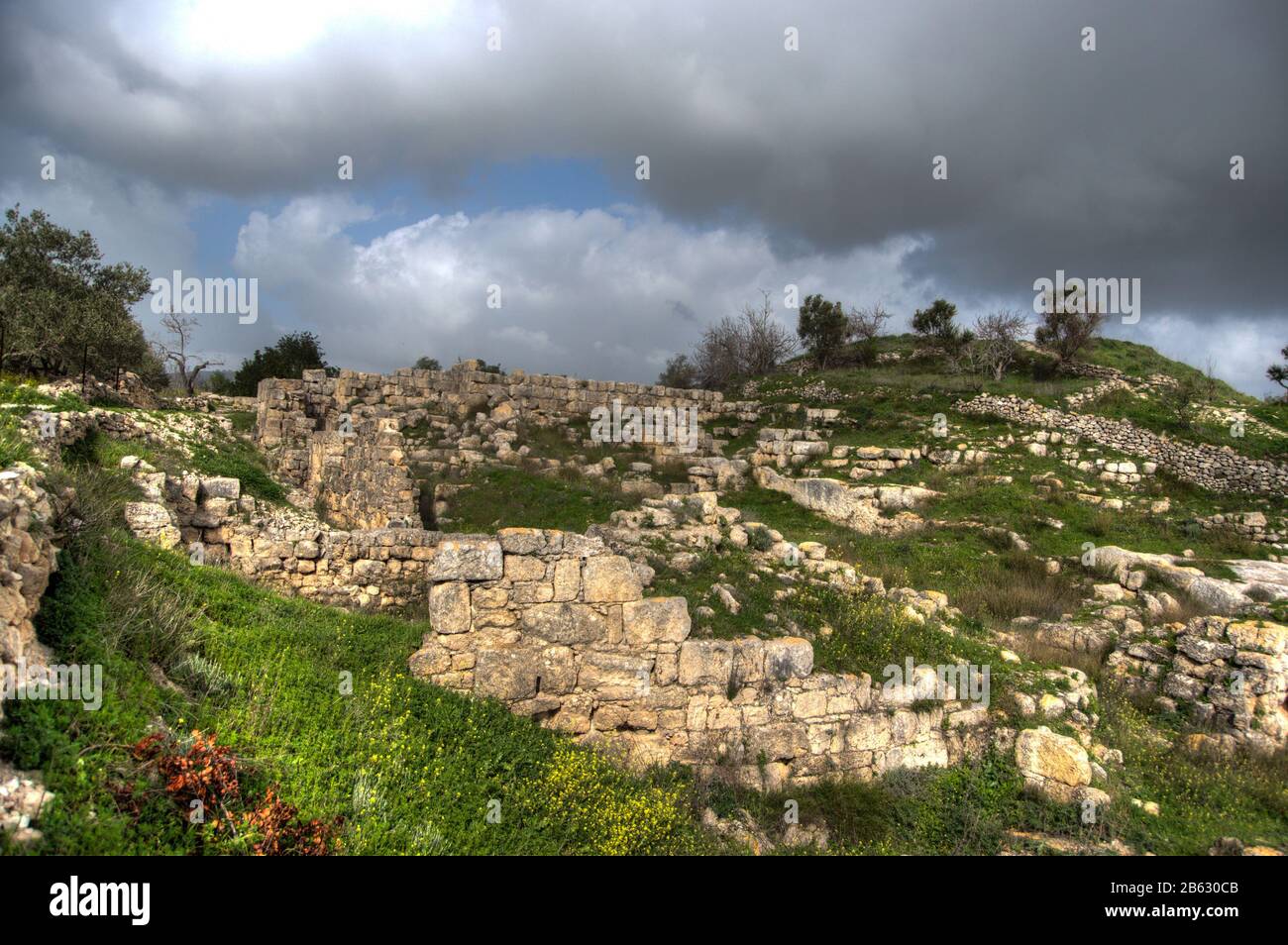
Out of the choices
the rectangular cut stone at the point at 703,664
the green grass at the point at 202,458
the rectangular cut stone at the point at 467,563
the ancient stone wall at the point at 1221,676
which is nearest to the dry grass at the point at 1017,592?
the ancient stone wall at the point at 1221,676

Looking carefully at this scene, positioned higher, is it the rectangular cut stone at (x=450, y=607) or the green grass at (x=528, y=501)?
the green grass at (x=528, y=501)

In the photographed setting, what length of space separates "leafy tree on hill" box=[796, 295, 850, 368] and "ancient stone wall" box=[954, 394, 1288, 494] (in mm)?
15445

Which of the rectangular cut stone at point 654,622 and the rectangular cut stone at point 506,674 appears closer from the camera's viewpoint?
the rectangular cut stone at point 506,674

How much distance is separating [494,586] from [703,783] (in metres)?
2.92

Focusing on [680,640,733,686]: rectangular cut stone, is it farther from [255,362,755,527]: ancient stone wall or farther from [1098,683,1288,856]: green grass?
[255,362,755,527]: ancient stone wall

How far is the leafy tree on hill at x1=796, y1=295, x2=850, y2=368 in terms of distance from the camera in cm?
3772

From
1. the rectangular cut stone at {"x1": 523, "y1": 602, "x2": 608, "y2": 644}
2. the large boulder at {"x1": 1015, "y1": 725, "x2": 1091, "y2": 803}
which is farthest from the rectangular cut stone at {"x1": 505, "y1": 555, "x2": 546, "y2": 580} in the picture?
the large boulder at {"x1": 1015, "y1": 725, "x2": 1091, "y2": 803}

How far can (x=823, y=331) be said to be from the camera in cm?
3828

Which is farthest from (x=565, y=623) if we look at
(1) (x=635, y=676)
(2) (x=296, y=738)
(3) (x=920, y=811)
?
(3) (x=920, y=811)

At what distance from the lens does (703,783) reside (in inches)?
260

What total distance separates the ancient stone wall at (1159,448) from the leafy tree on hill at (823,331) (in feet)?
50.7

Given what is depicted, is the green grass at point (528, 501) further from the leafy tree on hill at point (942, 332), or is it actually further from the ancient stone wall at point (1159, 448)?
the leafy tree on hill at point (942, 332)

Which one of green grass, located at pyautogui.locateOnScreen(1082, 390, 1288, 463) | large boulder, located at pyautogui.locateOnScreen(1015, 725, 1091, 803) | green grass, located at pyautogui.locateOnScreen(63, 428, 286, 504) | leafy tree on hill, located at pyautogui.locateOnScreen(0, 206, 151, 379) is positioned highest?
leafy tree on hill, located at pyautogui.locateOnScreen(0, 206, 151, 379)

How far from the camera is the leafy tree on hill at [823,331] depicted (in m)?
37.7
